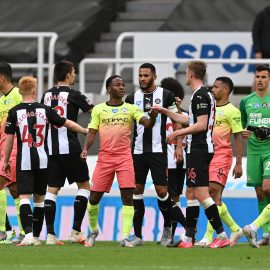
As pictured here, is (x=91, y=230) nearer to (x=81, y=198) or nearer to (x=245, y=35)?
(x=81, y=198)

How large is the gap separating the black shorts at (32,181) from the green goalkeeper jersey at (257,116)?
263 centimetres

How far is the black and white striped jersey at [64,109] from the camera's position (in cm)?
1944

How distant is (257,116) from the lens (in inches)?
767

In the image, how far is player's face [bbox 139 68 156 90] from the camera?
62.9 feet

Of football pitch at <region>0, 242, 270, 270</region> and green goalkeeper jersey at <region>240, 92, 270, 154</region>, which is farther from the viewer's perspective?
green goalkeeper jersey at <region>240, 92, 270, 154</region>

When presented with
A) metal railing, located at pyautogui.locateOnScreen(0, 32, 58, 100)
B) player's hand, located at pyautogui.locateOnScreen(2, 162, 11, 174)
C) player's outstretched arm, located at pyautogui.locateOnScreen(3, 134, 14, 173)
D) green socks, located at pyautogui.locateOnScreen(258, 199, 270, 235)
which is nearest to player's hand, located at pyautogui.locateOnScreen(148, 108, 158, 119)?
player's outstretched arm, located at pyautogui.locateOnScreen(3, 134, 14, 173)

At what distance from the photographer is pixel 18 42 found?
26.8 meters

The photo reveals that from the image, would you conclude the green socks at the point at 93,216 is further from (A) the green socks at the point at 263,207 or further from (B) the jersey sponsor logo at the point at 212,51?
(B) the jersey sponsor logo at the point at 212,51

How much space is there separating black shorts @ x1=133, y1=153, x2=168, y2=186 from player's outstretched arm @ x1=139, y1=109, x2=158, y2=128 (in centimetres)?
61

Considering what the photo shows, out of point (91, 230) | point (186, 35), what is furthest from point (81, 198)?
point (186, 35)

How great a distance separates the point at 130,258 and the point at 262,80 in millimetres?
3531

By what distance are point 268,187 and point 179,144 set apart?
1271 millimetres

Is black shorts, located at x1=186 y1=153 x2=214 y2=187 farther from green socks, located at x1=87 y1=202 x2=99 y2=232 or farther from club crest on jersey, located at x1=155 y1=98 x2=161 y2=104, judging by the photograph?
green socks, located at x1=87 y1=202 x2=99 y2=232

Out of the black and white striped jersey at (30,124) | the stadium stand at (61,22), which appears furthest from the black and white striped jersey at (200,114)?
the stadium stand at (61,22)
